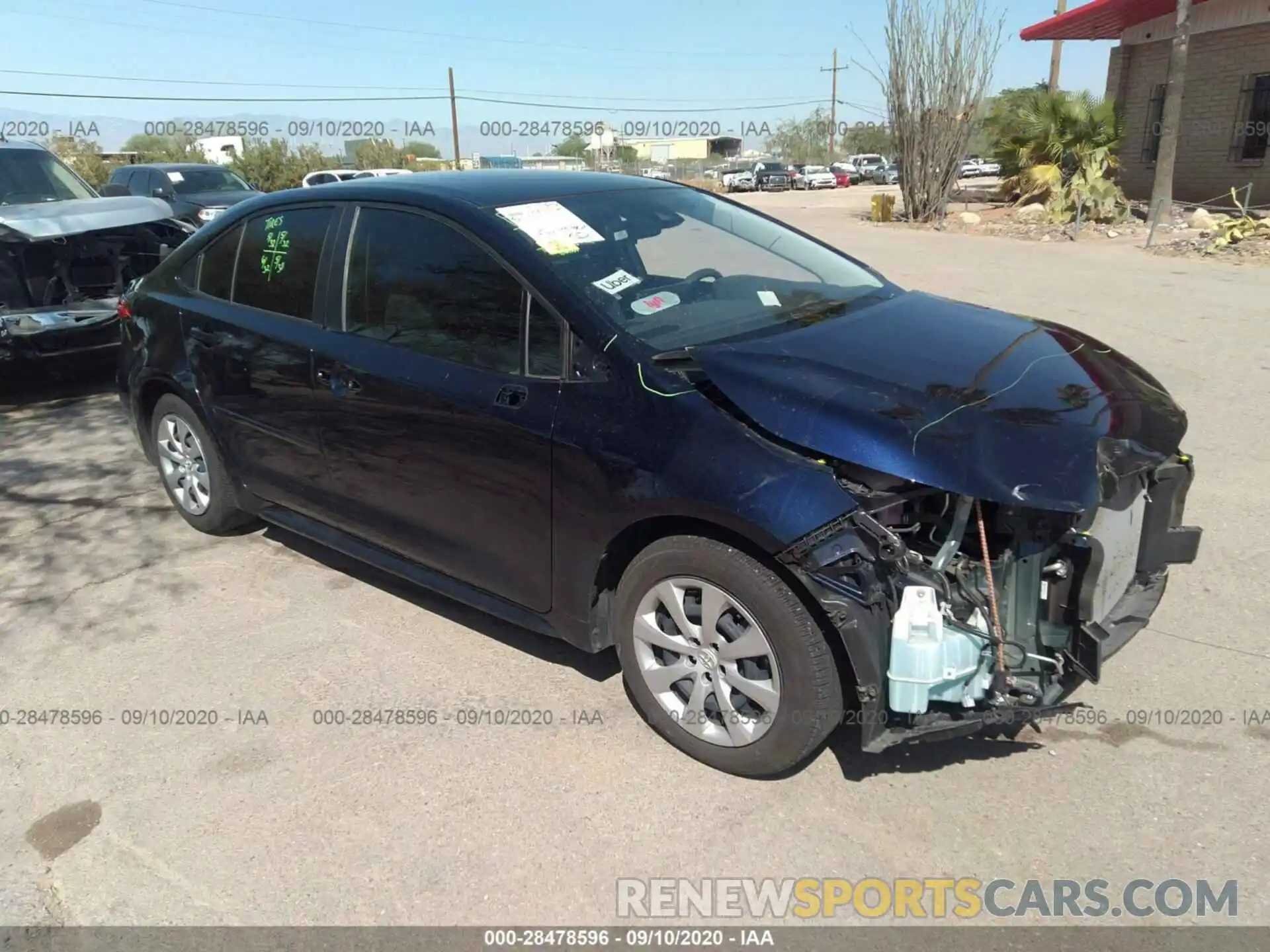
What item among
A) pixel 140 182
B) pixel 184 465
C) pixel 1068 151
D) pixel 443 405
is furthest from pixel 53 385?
pixel 1068 151

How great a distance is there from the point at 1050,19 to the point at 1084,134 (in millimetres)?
3822

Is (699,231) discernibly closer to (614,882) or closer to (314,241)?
(314,241)

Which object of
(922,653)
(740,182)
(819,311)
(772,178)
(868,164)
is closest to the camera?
(922,653)

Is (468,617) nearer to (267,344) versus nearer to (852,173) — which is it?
(267,344)

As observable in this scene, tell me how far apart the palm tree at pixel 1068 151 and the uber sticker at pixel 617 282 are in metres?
19.6

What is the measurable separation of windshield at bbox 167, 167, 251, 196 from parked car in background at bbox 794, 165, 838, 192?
3503 cm

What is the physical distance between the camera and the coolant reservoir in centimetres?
259

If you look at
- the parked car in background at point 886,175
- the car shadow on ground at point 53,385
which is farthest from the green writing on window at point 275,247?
the parked car in background at point 886,175

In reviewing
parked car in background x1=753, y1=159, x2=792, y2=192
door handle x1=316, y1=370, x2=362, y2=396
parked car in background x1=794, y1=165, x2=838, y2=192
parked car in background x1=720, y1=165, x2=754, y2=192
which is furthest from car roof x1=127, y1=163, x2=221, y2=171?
parked car in background x1=794, y1=165, x2=838, y2=192

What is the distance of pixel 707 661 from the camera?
2.91 meters

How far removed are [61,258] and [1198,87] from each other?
2303cm

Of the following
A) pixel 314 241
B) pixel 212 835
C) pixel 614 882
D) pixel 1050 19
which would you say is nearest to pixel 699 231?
pixel 314 241

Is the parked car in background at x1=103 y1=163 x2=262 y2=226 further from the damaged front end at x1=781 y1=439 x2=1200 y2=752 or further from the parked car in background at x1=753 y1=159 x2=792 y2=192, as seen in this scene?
the parked car in background at x1=753 y1=159 x2=792 y2=192

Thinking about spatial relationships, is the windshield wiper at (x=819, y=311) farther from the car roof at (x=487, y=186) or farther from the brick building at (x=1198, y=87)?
the brick building at (x=1198, y=87)
